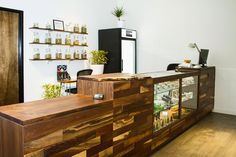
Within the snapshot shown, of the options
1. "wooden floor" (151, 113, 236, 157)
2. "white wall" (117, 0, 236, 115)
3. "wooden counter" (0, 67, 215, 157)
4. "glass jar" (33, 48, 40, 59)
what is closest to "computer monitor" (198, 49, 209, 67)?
"white wall" (117, 0, 236, 115)

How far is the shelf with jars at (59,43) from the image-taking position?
4.79 m

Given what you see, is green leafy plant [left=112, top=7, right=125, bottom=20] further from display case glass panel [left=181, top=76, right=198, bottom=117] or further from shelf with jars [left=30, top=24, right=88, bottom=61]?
display case glass panel [left=181, top=76, right=198, bottom=117]

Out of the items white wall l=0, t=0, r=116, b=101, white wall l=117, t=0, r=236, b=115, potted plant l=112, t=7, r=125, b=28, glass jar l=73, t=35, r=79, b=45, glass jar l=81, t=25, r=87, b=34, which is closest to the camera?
white wall l=0, t=0, r=116, b=101

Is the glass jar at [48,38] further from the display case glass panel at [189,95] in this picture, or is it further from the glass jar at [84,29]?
the display case glass panel at [189,95]

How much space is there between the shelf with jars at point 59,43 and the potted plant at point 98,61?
234mm

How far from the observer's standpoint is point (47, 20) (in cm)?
495

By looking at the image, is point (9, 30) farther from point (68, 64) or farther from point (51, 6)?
point (68, 64)

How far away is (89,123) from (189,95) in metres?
2.74

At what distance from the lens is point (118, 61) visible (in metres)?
5.95

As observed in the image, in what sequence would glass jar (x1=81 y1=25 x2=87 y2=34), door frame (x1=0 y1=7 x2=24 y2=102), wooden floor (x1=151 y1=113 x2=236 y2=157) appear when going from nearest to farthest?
wooden floor (x1=151 y1=113 x2=236 y2=157)
door frame (x1=0 y1=7 x2=24 y2=102)
glass jar (x1=81 y1=25 x2=87 y2=34)

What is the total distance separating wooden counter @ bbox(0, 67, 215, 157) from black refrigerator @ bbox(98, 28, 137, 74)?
9.09 feet

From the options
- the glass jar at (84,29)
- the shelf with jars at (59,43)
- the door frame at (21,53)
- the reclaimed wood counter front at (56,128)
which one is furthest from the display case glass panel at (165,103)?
the glass jar at (84,29)

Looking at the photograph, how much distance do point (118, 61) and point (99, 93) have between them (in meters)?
3.69

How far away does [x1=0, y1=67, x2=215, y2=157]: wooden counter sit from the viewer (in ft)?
5.22
